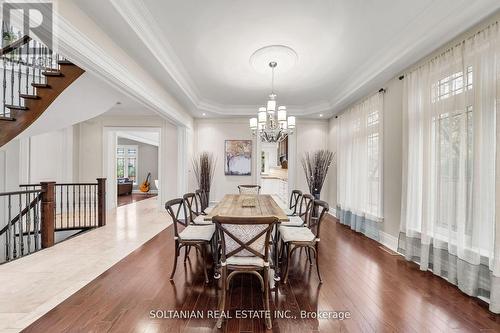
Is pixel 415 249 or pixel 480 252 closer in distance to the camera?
pixel 480 252

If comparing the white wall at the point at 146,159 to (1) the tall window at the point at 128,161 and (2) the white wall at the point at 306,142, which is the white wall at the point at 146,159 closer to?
(1) the tall window at the point at 128,161

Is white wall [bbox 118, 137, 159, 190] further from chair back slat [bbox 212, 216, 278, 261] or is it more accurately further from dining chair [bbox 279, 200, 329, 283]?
chair back slat [bbox 212, 216, 278, 261]

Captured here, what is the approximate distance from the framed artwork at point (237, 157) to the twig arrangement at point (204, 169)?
40 centimetres

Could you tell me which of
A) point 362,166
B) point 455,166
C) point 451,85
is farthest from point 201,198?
point 451,85

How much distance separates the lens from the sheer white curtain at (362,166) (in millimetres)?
4070

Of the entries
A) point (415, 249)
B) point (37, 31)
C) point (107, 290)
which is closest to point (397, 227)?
point (415, 249)

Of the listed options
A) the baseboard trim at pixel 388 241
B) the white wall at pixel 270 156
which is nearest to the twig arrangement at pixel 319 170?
the baseboard trim at pixel 388 241

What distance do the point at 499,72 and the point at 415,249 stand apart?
7.33 feet

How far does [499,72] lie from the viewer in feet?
6.83

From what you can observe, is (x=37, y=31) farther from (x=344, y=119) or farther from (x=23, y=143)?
(x=344, y=119)

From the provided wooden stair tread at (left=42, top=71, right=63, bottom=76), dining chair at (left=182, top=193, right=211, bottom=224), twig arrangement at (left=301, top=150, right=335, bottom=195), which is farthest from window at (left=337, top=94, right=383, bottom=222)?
wooden stair tread at (left=42, top=71, right=63, bottom=76)

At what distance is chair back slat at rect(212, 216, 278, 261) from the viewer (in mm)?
1829

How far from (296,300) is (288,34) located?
301 centimetres

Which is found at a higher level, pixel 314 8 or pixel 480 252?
pixel 314 8
